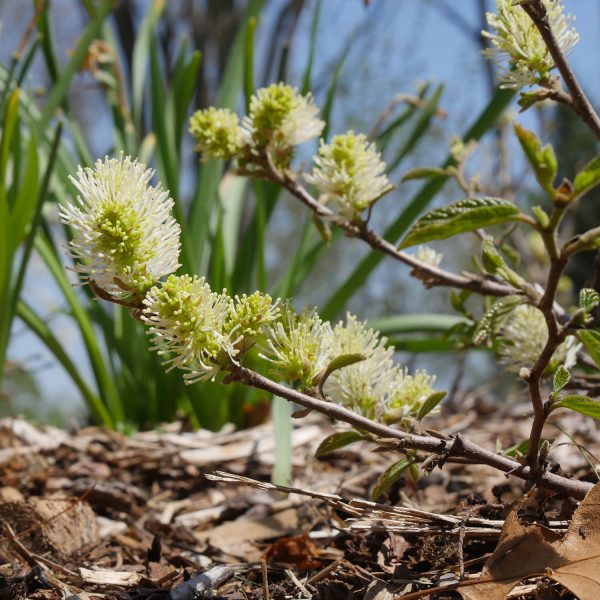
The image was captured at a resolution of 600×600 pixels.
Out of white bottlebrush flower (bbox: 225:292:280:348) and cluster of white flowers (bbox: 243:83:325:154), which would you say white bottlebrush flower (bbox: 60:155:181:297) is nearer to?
white bottlebrush flower (bbox: 225:292:280:348)

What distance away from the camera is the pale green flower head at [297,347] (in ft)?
2.16

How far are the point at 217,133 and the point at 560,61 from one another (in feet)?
1.46

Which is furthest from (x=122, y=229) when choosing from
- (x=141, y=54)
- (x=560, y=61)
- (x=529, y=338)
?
(x=141, y=54)

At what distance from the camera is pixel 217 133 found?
95 centimetres

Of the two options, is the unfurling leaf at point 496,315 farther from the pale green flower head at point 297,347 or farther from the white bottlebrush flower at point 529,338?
the white bottlebrush flower at point 529,338

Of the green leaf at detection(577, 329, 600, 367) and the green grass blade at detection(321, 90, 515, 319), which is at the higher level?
the green grass blade at detection(321, 90, 515, 319)

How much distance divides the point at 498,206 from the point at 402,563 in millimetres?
413

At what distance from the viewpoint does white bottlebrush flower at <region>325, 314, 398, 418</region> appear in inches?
29.4

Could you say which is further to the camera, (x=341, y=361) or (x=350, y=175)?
(x=350, y=175)

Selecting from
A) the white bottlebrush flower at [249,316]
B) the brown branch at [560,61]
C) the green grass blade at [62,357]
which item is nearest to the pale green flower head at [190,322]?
the white bottlebrush flower at [249,316]

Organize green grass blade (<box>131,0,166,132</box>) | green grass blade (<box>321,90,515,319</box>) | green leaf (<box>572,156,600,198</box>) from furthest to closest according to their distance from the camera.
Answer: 1. green grass blade (<box>131,0,166,132</box>)
2. green grass blade (<box>321,90,515,319</box>)
3. green leaf (<box>572,156,600,198</box>)

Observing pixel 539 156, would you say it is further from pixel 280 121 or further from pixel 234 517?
pixel 234 517

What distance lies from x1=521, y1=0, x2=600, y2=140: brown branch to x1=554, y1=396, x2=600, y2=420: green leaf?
0.88 feet

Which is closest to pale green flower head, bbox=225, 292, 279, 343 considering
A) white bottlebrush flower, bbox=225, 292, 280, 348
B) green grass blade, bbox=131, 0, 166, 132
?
white bottlebrush flower, bbox=225, 292, 280, 348
